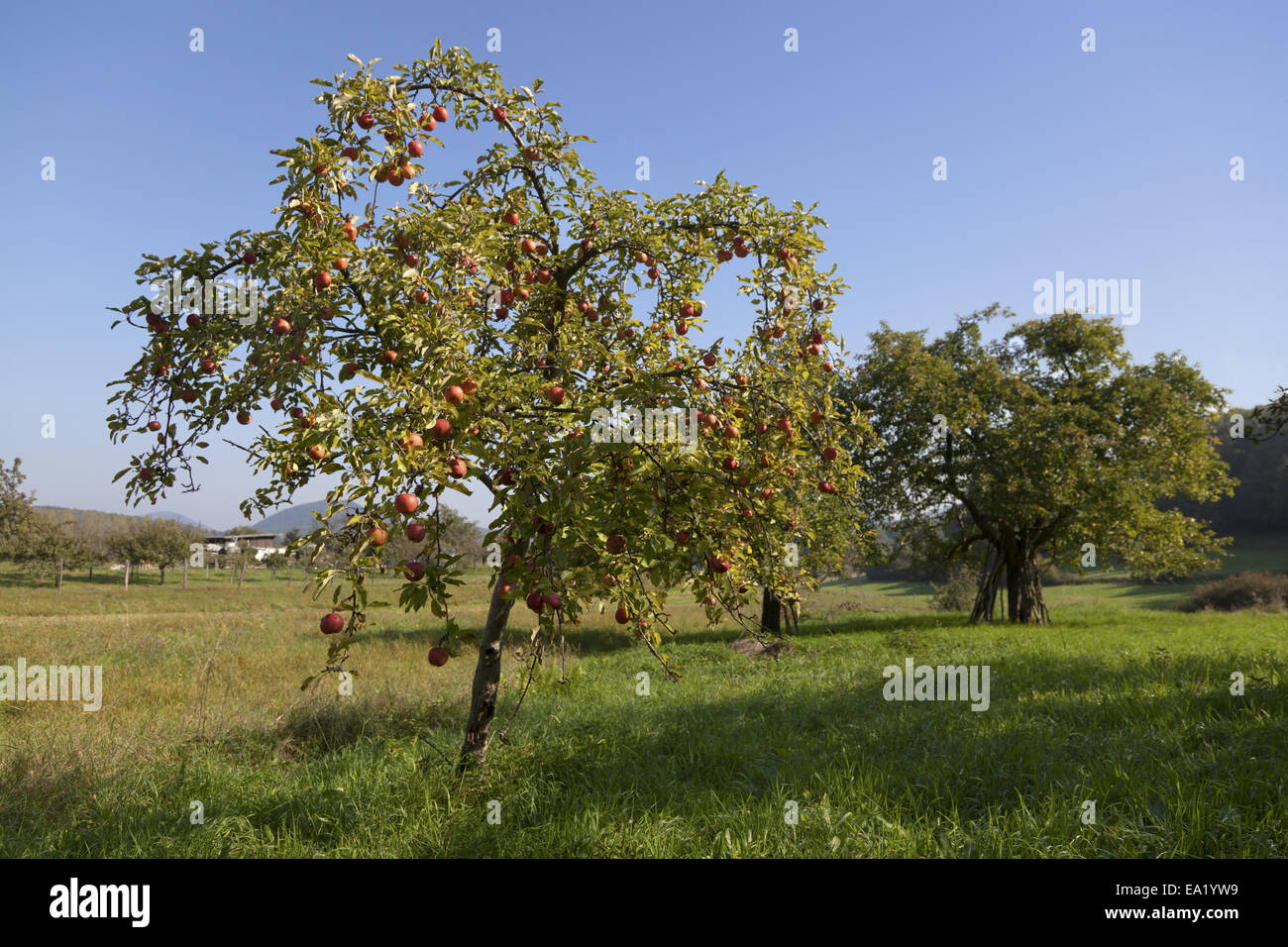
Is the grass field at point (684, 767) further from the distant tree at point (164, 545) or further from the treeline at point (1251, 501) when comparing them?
the treeline at point (1251, 501)

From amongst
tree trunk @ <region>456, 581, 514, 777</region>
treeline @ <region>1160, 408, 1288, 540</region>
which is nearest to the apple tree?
tree trunk @ <region>456, 581, 514, 777</region>

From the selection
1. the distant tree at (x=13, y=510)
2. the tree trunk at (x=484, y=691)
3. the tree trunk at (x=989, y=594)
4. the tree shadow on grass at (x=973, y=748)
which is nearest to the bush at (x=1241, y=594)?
the tree trunk at (x=989, y=594)

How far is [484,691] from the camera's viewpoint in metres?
5.86

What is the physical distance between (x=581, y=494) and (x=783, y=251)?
9.48 ft

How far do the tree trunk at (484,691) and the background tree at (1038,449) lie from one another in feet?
53.3

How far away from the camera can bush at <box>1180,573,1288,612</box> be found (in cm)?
2686

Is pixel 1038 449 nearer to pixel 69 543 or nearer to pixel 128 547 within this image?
pixel 69 543

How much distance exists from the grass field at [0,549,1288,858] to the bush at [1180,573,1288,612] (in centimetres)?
2206

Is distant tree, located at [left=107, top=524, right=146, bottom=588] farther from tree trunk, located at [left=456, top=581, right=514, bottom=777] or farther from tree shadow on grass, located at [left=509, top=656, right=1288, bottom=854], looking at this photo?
tree shadow on grass, located at [left=509, top=656, right=1288, bottom=854]

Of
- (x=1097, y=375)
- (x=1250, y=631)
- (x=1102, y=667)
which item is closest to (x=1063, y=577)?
(x=1097, y=375)

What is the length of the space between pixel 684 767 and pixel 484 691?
6.65 ft

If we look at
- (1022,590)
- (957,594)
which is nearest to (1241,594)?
(957,594)

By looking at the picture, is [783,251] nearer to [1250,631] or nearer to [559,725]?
[559,725]
